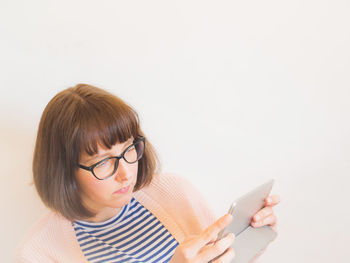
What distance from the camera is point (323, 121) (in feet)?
3.86

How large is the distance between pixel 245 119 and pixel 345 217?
0.54 metres

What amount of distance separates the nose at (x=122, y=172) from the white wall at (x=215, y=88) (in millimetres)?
308

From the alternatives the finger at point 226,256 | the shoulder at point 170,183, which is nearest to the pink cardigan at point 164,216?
the shoulder at point 170,183

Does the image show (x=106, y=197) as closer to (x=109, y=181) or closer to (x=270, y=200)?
(x=109, y=181)

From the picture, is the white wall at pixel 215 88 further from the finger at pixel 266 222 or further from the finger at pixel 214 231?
the finger at pixel 214 231

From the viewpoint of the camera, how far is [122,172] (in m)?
0.81

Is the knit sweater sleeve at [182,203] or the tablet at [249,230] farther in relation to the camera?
the knit sweater sleeve at [182,203]

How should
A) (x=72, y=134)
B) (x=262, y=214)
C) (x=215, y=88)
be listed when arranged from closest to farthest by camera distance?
(x=72, y=134)
(x=262, y=214)
(x=215, y=88)

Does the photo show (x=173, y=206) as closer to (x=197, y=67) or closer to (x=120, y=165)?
(x=120, y=165)

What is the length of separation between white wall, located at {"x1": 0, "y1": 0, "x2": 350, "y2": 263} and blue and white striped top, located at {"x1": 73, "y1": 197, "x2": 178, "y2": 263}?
0.25 metres

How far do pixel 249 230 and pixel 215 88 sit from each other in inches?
18.8

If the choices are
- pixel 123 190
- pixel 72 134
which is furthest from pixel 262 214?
pixel 72 134

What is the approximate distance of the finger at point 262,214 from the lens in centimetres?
87

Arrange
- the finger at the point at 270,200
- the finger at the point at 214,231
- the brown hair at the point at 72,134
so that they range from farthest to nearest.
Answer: the finger at the point at 270,200 < the brown hair at the point at 72,134 < the finger at the point at 214,231
